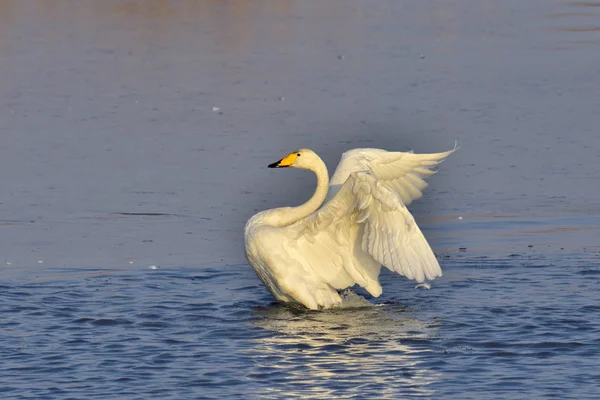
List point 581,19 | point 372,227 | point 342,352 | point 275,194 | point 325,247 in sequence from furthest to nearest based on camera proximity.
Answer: point 581,19
point 275,194
point 325,247
point 372,227
point 342,352

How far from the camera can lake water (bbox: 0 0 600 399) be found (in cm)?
756

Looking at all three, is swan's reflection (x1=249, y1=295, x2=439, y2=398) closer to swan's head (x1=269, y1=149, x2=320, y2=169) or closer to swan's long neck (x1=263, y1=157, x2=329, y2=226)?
swan's long neck (x1=263, y1=157, x2=329, y2=226)

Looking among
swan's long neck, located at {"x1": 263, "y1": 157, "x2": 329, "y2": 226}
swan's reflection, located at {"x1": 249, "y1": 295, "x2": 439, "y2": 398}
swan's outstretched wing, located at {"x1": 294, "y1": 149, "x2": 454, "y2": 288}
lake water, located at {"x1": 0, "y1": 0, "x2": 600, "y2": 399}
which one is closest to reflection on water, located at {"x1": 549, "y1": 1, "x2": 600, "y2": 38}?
lake water, located at {"x1": 0, "y1": 0, "x2": 600, "y2": 399}

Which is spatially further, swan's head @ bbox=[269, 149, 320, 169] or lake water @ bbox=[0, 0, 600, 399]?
swan's head @ bbox=[269, 149, 320, 169]

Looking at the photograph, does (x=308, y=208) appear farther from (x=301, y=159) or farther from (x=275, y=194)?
(x=275, y=194)

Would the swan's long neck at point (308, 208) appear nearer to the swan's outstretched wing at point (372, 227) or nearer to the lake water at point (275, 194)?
the swan's outstretched wing at point (372, 227)

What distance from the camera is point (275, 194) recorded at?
38.9ft

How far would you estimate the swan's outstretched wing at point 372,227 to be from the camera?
8242 millimetres

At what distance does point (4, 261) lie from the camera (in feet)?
33.2

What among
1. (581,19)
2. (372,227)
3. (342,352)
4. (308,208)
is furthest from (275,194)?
(581,19)

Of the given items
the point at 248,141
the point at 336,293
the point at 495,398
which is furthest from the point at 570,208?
the point at 495,398

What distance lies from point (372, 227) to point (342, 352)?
3.73ft

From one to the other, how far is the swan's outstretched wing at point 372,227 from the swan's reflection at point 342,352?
35 cm

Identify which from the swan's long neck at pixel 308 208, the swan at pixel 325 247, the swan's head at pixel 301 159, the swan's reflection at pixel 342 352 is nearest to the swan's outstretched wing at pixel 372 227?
the swan at pixel 325 247
